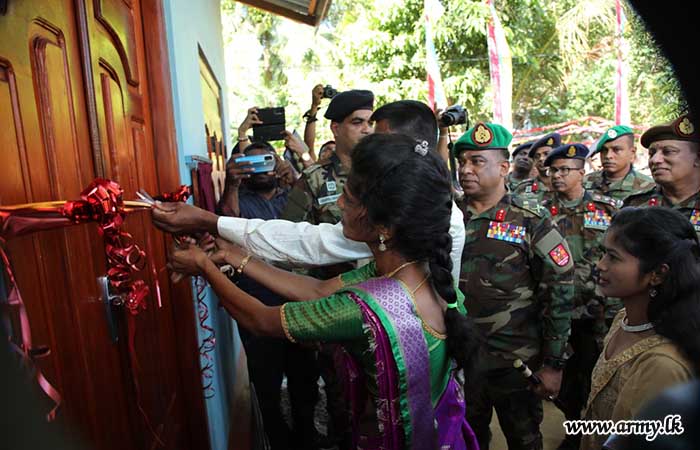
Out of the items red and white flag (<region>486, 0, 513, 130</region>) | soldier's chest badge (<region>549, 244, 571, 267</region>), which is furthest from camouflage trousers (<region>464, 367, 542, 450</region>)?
red and white flag (<region>486, 0, 513, 130</region>)

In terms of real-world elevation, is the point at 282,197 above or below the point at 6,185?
below

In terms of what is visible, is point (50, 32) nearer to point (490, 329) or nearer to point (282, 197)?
point (490, 329)

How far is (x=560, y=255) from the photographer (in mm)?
2482

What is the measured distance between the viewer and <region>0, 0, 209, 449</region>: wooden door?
0.87 meters

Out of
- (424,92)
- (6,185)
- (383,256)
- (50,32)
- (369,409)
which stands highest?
(424,92)

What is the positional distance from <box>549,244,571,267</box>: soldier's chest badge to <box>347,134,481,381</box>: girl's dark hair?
124 cm

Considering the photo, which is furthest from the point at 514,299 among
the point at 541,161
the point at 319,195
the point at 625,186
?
the point at 541,161

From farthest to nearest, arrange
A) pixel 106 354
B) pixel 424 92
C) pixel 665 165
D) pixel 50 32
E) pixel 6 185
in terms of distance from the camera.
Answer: pixel 424 92 < pixel 665 165 < pixel 106 354 < pixel 50 32 < pixel 6 185

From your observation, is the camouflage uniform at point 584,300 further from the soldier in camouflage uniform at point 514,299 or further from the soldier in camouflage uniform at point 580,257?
the soldier in camouflage uniform at point 514,299

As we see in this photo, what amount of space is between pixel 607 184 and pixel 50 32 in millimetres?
4441

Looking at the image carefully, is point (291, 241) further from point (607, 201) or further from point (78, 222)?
point (607, 201)

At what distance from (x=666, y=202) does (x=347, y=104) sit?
2123 mm

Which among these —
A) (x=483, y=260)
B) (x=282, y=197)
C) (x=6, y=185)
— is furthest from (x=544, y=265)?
(x=6, y=185)

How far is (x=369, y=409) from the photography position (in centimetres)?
141
